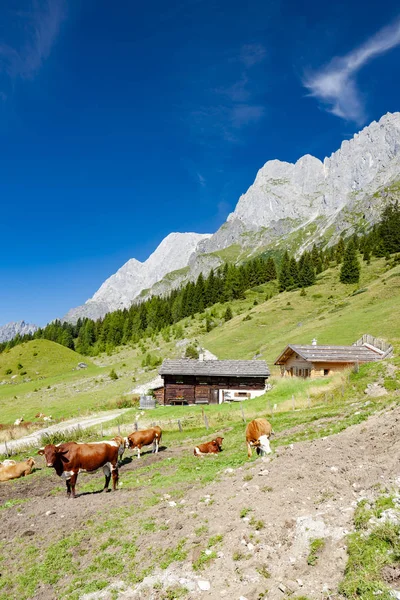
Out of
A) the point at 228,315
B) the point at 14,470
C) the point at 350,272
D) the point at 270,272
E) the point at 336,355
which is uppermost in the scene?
the point at 270,272

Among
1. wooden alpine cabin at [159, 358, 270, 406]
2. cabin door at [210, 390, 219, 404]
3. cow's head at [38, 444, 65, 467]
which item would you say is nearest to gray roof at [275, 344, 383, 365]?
wooden alpine cabin at [159, 358, 270, 406]

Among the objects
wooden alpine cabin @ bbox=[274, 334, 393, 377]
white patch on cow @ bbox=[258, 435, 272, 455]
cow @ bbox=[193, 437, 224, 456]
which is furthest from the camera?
wooden alpine cabin @ bbox=[274, 334, 393, 377]

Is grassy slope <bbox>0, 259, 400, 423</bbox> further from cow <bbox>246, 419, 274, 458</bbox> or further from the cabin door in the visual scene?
cow <bbox>246, 419, 274, 458</bbox>

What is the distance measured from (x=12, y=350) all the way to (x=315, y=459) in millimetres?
120678

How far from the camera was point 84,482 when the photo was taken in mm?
17156

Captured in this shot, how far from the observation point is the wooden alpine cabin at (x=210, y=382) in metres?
49.9

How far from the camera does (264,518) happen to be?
28.6ft

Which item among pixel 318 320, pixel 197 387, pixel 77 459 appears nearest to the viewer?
pixel 77 459

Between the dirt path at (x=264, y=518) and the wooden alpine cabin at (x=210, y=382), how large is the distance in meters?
36.3

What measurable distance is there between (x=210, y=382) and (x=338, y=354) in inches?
699

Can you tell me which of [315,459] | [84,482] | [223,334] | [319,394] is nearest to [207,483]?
[315,459]

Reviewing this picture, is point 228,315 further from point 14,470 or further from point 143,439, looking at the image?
point 14,470

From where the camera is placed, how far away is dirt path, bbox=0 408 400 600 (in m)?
6.84

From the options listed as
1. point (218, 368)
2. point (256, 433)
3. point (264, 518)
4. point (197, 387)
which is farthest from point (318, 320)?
point (264, 518)
